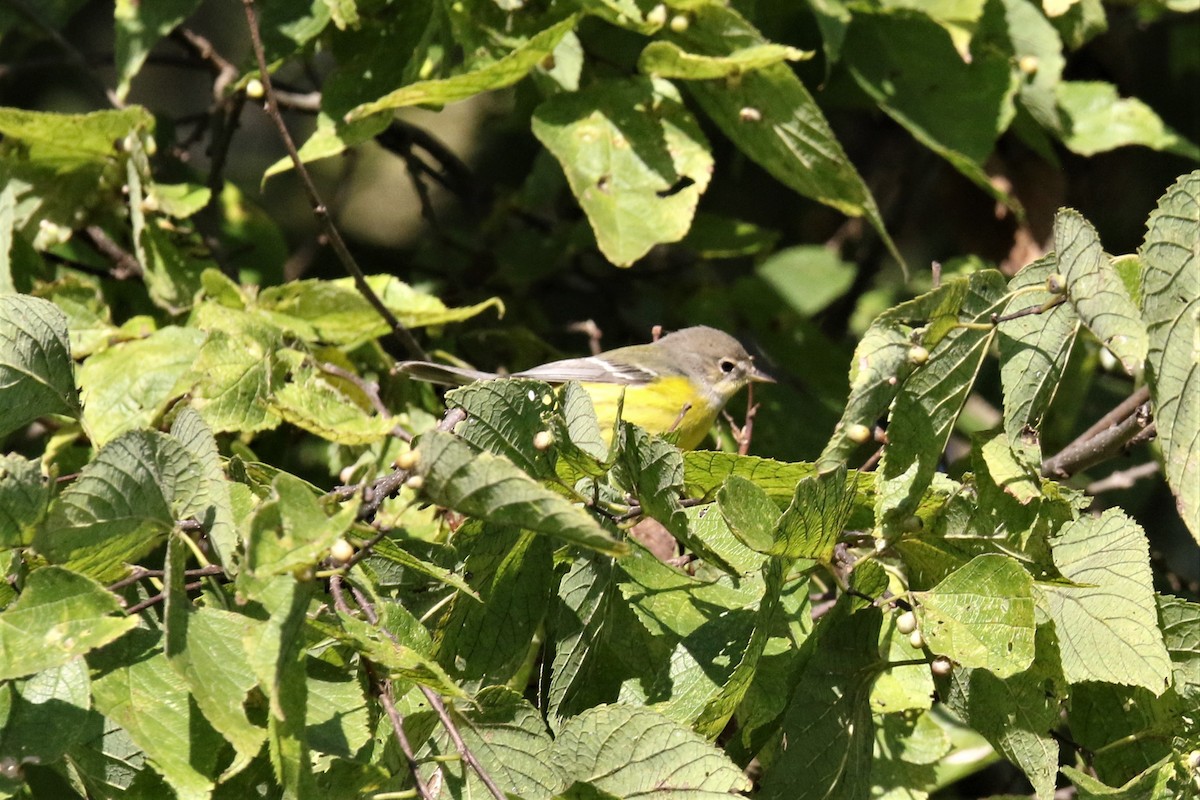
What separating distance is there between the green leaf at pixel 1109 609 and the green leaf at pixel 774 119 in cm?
125

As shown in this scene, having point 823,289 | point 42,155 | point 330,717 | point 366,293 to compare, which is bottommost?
point 823,289

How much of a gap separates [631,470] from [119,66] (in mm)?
2262

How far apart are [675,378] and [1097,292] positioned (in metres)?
2.99

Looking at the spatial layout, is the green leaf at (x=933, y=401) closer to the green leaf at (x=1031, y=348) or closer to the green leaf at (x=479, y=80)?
the green leaf at (x=1031, y=348)

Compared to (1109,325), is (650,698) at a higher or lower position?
lower

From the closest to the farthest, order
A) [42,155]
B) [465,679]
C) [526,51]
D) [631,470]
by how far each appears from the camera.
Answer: [631,470], [465,679], [526,51], [42,155]

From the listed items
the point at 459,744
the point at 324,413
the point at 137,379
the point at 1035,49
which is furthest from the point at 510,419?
the point at 1035,49

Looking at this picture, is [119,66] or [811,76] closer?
[119,66]

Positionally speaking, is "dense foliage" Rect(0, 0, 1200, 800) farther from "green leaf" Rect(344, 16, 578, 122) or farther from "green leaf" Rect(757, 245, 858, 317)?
"green leaf" Rect(757, 245, 858, 317)

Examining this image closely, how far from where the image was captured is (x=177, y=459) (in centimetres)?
184

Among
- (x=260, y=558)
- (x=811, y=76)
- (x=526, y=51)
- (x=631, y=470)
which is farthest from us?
(x=811, y=76)

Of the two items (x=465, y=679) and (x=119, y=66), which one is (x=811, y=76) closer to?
(x=119, y=66)

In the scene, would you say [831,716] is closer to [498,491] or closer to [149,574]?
[498,491]

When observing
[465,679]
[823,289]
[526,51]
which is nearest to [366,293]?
[526,51]
